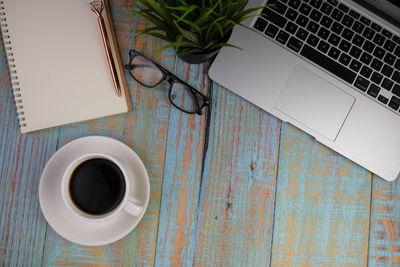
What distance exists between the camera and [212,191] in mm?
767

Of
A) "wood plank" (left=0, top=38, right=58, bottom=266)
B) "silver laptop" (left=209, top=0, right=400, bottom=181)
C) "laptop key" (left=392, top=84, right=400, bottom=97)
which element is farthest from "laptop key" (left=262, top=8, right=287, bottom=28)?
"wood plank" (left=0, top=38, right=58, bottom=266)

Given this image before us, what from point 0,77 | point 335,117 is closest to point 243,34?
point 335,117

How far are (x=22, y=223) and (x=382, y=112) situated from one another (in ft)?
2.15

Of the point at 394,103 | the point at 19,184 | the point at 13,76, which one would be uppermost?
the point at 394,103

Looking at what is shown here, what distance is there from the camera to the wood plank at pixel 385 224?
30.6 inches

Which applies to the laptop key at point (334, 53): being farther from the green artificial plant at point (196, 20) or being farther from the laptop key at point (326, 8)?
the green artificial plant at point (196, 20)

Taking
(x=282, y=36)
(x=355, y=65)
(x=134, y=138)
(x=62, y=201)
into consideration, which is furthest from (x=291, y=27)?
(x=62, y=201)

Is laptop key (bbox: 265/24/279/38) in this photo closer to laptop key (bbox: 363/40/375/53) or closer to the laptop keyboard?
the laptop keyboard

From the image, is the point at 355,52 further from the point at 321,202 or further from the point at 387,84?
the point at 321,202

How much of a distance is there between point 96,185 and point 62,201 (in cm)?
7

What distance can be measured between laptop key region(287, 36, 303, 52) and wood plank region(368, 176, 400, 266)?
272mm

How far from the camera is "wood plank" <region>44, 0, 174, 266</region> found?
75 centimetres

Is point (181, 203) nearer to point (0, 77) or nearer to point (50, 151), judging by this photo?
point (50, 151)

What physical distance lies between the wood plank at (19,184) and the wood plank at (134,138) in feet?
0.08
